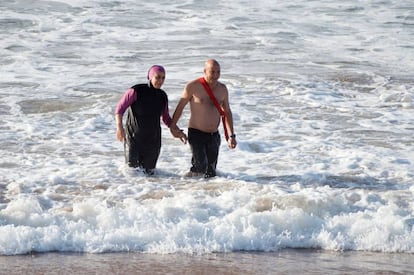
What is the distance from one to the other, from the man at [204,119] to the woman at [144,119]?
8.5 inches

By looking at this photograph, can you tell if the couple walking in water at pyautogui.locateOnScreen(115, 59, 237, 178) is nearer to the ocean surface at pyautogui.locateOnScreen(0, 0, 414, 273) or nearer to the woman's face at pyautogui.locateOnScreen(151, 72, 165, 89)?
the woman's face at pyautogui.locateOnScreen(151, 72, 165, 89)

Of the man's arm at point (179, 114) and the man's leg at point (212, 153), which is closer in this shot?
the man's arm at point (179, 114)

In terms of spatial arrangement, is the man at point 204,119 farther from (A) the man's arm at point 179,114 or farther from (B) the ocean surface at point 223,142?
(B) the ocean surface at point 223,142

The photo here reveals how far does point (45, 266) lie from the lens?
20.0ft

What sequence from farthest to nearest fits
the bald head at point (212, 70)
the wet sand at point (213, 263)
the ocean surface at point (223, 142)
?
the bald head at point (212, 70) < the ocean surface at point (223, 142) < the wet sand at point (213, 263)

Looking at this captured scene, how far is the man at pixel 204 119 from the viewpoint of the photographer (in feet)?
27.9

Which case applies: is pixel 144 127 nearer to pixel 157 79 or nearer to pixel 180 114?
pixel 180 114

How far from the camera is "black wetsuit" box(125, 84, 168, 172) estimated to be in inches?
336

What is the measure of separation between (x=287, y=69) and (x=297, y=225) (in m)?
9.39

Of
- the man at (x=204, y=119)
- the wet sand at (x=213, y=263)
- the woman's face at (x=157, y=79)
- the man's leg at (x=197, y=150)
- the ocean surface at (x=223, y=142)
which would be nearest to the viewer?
the wet sand at (x=213, y=263)

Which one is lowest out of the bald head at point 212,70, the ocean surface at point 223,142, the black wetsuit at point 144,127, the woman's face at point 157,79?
the ocean surface at point 223,142

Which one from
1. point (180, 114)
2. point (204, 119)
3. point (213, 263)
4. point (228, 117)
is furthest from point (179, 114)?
point (213, 263)

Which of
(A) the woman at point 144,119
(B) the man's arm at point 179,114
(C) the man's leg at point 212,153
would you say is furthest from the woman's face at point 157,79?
(C) the man's leg at point 212,153

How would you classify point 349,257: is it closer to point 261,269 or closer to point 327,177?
point 261,269
